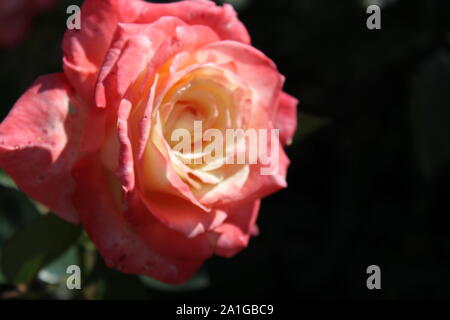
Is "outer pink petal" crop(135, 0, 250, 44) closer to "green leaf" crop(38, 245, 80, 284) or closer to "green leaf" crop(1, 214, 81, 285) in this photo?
"green leaf" crop(1, 214, 81, 285)

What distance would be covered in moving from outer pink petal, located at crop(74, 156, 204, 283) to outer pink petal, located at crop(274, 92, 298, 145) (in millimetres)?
221

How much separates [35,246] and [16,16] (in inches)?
25.7

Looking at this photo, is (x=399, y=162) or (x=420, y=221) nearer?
(x=420, y=221)

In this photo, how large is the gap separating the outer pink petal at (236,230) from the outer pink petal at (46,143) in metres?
0.18

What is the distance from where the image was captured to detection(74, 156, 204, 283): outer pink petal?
2.70 feet

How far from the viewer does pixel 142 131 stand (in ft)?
2.48

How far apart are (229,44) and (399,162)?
2.71 ft

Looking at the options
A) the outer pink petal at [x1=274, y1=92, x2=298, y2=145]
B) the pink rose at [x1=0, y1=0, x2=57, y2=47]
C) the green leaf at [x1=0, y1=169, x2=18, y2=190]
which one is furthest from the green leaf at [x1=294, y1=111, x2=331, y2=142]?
the pink rose at [x1=0, y1=0, x2=57, y2=47]

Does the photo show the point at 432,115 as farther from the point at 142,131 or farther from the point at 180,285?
the point at 142,131

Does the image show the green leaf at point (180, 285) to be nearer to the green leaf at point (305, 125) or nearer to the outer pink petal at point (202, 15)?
the green leaf at point (305, 125)

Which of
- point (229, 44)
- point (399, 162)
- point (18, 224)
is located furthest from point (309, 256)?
point (229, 44)

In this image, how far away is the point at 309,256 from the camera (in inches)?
59.1

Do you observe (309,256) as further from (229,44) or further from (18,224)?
(229,44)

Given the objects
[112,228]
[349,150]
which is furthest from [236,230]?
[349,150]
